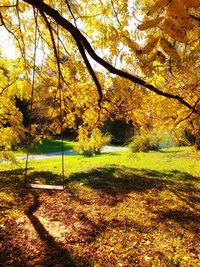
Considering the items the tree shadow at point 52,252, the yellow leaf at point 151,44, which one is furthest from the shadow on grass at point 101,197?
the yellow leaf at point 151,44

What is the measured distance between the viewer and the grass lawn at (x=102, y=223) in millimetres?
4328

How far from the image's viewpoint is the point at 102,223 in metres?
5.55

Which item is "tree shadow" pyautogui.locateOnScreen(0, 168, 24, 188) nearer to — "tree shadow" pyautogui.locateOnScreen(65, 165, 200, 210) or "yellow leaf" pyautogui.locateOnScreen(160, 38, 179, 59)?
"tree shadow" pyautogui.locateOnScreen(65, 165, 200, 210)

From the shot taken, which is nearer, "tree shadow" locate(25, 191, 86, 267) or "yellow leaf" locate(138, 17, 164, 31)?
"yellow leaf" locate(138, 17, 164, 31)

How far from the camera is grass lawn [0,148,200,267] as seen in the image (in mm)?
4328

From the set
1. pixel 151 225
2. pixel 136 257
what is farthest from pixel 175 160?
pixel 136 257

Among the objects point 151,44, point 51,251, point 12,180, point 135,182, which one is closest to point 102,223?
point 51,251

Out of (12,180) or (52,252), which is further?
(12,180)

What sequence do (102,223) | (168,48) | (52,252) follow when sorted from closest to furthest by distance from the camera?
1. (168,48)
2. (52,252)
3. (102,223)

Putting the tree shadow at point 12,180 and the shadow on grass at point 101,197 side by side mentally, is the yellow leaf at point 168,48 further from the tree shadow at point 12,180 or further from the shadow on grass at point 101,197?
the tree shadow at point 12,180

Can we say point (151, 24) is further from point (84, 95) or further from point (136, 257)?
point (84, 95)

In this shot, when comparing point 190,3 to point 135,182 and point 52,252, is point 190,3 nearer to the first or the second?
point 52,252

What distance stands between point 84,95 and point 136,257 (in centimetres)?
378

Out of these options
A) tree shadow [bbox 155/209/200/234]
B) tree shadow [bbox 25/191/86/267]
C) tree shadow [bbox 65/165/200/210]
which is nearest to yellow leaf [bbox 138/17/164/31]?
tree shadow [bbox 25/191/86/267]
